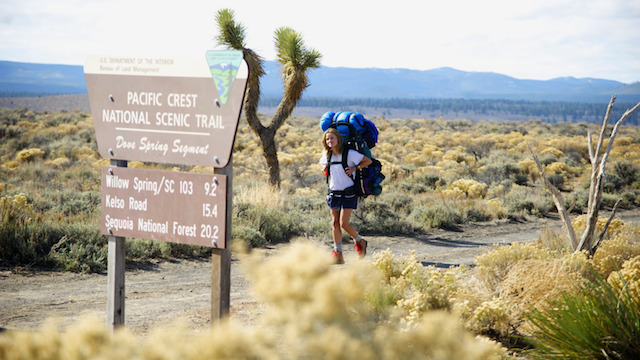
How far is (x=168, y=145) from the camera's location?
4078 mm

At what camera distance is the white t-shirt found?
7.27m

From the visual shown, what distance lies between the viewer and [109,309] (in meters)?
4.36

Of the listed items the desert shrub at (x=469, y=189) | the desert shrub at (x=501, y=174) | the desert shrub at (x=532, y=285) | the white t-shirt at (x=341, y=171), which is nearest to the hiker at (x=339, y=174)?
the white t-shirt at (x=341, y=171)

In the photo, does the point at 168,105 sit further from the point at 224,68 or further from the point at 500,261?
the point at 500,261

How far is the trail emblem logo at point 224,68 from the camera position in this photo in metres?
3.73

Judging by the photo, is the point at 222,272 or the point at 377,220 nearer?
the point at 222,272

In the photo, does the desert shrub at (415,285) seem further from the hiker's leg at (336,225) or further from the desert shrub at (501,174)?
the desert shrub at (501,174)

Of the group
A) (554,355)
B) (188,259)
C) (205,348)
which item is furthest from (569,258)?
(188,259)

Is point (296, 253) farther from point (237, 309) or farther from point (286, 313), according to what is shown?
point (237, 309)

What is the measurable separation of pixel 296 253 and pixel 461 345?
720 mm

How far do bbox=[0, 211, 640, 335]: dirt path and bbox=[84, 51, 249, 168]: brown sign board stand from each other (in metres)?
1.61

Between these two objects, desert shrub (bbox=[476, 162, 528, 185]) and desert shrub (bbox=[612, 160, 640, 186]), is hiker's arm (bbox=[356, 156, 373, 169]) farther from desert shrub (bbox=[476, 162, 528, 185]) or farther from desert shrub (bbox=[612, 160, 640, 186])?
desert shrub (bbox=[612, 160, 640, 186])

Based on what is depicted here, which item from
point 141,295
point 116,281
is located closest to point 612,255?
point 116,281

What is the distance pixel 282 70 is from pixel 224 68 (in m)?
11.5
